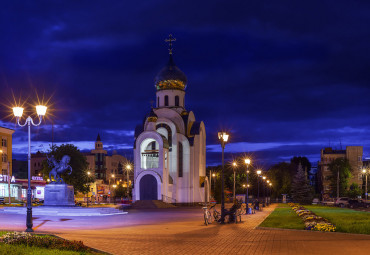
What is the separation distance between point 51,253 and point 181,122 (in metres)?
54.6

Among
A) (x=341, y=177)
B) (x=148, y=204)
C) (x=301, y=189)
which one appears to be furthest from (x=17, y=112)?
(x=341, y=177)

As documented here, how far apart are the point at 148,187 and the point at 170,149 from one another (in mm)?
7684

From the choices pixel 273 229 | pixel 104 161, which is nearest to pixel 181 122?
pixel 273 229

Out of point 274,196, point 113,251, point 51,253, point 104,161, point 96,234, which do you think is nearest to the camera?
point 51,253

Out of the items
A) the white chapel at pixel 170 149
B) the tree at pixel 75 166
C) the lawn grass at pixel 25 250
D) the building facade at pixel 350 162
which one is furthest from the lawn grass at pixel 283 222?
the building facade at pixel 350 162

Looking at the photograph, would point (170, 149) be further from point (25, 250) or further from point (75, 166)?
point (25, 250)

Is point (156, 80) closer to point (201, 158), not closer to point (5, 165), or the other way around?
point (201, 158)

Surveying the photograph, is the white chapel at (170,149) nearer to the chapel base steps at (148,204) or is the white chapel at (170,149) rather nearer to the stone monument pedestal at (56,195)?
the chapel base steps at (148,204)

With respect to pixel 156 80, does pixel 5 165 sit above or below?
below

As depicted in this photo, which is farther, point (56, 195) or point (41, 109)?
point (56, 195)

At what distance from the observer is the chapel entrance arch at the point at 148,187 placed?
187 ft

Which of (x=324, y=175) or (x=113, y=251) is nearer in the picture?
(x=113, y=251)

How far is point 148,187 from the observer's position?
57312 millimetres

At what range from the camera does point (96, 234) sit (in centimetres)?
1784
